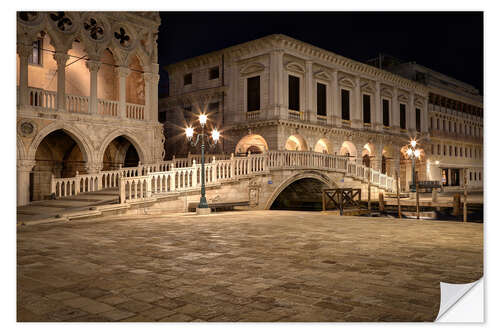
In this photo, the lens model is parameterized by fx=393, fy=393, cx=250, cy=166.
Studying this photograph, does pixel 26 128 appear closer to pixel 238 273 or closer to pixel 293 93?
pixel 238 273

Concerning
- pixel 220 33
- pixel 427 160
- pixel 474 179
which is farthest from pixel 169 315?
pixel 474 179

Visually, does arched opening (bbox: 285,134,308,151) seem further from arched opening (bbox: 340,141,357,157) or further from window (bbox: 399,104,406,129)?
window (bbox: 399,104,406,129)

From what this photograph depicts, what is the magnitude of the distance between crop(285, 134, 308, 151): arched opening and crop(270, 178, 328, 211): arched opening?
10.6ft

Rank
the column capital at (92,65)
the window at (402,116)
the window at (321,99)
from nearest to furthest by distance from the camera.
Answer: the column capital at (92,65) < the window at (321,99) < the window at (402,116)

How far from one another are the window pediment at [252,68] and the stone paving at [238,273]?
16.4 meters

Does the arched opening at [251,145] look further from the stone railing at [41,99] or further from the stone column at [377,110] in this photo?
the stone railing at [41,99]

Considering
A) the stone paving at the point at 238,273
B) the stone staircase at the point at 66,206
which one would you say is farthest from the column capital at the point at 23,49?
the stone paving at the point at 238,273

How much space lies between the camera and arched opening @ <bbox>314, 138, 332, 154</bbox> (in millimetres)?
26234

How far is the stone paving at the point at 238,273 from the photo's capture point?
12.0ft

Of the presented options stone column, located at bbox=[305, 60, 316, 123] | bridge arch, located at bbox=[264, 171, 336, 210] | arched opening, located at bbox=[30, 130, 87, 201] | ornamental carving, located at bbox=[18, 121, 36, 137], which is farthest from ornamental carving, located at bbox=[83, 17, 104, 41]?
stone column, located at bbox=[305, 60, 316, 123]

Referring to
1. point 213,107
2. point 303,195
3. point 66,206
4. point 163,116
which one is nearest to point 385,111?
point 303,195

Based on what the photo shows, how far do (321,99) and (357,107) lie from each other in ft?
12.8

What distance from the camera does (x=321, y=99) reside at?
85.1 feet

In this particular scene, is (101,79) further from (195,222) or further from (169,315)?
(169,315)
